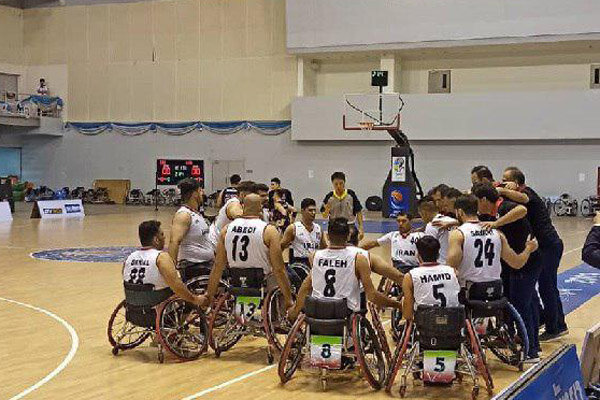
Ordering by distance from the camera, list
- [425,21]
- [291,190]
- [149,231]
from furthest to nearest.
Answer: [291,190] → [425,21] → [149,231]

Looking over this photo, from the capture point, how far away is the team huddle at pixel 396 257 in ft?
23.3

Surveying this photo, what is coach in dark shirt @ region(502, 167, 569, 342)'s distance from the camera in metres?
8.58

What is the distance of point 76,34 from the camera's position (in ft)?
135

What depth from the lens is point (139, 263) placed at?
798cm

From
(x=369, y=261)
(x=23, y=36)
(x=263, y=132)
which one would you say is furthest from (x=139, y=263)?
(x=23, y=36)

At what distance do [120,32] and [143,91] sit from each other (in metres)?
3.14

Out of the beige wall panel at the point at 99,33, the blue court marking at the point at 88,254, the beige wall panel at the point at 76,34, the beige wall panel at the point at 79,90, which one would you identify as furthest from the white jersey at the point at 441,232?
the beige wall panel at the point at 76,34

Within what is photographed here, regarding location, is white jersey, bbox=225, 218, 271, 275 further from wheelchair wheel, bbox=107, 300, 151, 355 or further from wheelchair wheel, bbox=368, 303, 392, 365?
wheelchair wheel, bbox=368, 303, 392, 365

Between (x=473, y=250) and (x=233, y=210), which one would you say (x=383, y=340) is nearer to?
(x=473, y=250)

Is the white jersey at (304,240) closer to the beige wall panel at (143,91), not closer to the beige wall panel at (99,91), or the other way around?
the beige wall panel at (143,91)

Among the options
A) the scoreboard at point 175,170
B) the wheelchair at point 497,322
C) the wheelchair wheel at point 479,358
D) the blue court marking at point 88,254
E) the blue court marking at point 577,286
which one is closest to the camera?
the wheelchair wheel at point 479,358

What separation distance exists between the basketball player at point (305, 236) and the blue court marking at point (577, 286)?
3441mm

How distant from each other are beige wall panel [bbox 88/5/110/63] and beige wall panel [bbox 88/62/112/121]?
438 millimetres

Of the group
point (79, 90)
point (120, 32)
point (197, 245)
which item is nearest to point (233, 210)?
point (197, 245)
